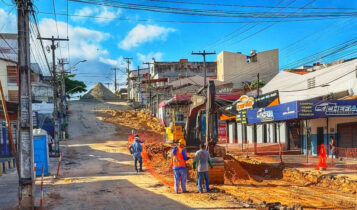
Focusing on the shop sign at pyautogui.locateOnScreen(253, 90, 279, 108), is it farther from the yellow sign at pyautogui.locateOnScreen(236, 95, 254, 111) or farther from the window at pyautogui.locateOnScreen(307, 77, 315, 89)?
the window at pyautogui.locateOnScreen(307, 77, 315, 89)

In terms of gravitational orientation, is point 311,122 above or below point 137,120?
below

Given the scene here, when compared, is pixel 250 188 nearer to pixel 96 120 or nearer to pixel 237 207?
pixel 237 207

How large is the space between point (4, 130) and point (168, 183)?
17964mm

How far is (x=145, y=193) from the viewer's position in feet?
37.5

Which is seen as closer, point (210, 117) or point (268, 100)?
point (210, 117)

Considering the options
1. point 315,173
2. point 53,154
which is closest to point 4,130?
point 53,154

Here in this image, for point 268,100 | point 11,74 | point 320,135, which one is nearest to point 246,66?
point 268,100

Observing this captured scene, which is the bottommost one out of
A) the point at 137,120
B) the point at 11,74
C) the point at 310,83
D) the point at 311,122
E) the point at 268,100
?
the point at 311,122

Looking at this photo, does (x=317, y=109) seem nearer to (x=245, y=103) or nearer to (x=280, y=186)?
(x=280, y=186)

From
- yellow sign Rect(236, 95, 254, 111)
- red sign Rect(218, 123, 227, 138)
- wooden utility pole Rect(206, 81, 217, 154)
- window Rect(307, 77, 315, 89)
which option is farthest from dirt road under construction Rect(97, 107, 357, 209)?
red sign Rect(218, 123, 227, 138)

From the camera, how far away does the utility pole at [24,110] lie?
29.7 ft

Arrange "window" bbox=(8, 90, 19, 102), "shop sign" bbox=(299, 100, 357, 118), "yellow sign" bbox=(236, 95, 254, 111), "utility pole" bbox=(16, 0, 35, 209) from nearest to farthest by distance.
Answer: "utility pole" bbox=(16, 0, 35, 209), "shop sign" bbox=(299, 100, 357, 118), "yellow sign" bbox=(236, 95, 254, 111), "window" bbox=(8, 90, 19, 102)

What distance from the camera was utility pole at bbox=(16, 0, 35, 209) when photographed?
29.7 feet

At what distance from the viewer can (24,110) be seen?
914 cm
